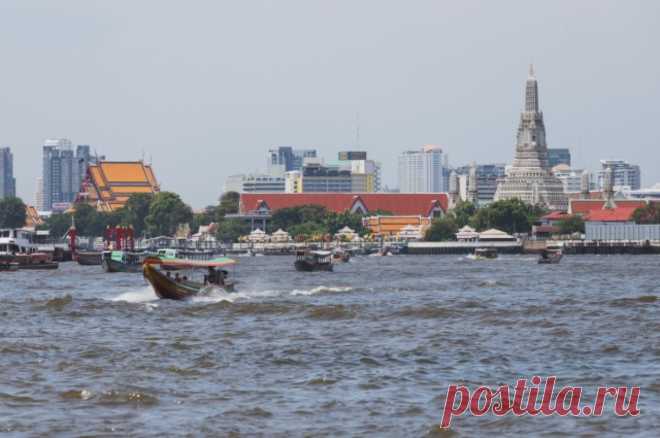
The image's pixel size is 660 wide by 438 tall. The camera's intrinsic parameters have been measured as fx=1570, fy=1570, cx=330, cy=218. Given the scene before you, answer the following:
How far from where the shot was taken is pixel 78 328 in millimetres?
46344

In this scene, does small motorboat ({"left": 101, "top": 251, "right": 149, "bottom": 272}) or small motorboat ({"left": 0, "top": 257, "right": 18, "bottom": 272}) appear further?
small motorboat ({"left": 101, "top": 251, "right": 149, "bottom": 272})

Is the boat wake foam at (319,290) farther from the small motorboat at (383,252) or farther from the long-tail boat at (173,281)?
the small motorboat at (383,252)

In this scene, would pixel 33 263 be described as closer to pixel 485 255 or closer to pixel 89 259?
pixel 89 259

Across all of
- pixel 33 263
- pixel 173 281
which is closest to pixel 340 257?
pixel 33 263

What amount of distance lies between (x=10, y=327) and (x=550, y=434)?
2450 cm

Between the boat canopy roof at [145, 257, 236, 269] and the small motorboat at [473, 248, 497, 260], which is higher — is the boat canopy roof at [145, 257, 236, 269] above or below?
above

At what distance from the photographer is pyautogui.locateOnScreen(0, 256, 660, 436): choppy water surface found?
27766 mm

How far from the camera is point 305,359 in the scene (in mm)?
36438

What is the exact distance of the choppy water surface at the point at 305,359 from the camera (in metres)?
27.8

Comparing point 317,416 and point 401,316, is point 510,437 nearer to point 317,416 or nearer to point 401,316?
point 317,416

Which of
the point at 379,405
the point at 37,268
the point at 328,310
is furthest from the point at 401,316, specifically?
the point at 37,268

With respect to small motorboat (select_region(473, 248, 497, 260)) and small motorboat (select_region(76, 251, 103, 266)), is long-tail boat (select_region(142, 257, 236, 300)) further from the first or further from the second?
small motorboat (select_region(473, 248, 497, 260))

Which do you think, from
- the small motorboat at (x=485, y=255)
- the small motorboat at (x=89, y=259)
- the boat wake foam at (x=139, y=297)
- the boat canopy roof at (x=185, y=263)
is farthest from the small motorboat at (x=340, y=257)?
the boat canopy roof at (x=185, y=263)

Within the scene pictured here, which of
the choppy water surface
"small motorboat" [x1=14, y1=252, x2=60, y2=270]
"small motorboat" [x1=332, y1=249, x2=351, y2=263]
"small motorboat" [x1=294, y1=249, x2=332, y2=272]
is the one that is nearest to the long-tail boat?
the choppy water surface
